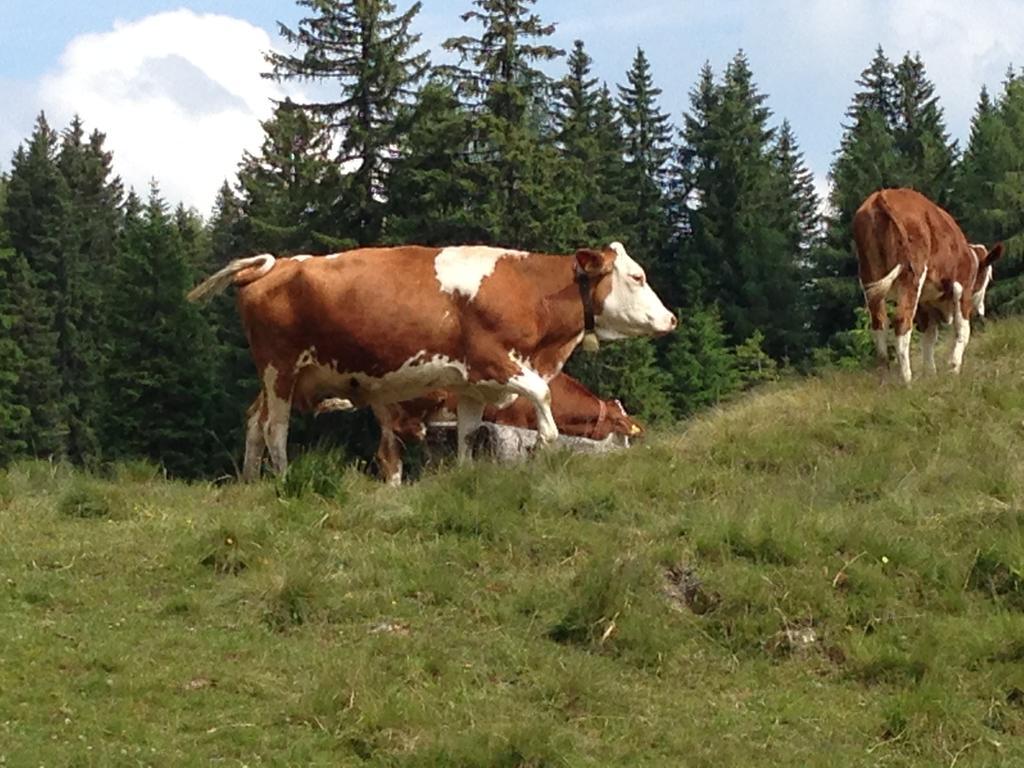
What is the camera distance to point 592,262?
13.5 m

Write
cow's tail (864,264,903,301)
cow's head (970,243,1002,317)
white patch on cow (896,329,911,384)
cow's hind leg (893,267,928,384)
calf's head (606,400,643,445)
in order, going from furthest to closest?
calf's head (606,400,643,445), cow's head (970,243,1002,317), white patch on cow (896,329,911,384), cow's hind leg (893,267,928,384), cow's tail (864,264,903,301)

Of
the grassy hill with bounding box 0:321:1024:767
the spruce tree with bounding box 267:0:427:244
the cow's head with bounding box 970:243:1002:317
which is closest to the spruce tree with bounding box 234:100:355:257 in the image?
the spruce tree with bounding box 267:0:427:244

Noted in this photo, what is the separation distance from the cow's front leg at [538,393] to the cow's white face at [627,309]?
118 cm

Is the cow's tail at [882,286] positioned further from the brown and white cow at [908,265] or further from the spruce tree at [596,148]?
the spruce tree at [596,148]

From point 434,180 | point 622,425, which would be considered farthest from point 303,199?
point 622,425

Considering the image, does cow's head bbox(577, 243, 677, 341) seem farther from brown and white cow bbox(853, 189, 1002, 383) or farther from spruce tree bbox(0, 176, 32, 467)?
spruce tree bbox(0, 176, 32, 467)

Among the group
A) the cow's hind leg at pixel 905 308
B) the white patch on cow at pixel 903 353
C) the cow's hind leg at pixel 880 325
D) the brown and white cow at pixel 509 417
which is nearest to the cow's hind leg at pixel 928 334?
the cow's hind leg at pixel 880 325

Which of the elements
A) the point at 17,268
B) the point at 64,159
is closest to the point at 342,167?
the point at 17,268

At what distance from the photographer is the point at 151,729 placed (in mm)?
6410

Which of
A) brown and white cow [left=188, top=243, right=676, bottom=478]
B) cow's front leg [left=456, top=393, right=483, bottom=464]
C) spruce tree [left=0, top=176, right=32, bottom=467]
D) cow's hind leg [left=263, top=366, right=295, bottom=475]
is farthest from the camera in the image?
spruce tree [left=0, top=176, right=32, bottom=467]

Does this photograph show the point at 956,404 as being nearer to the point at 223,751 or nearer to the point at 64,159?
the point at 223,751

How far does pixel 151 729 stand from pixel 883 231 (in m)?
10.4

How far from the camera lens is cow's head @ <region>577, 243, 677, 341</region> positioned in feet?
44.7

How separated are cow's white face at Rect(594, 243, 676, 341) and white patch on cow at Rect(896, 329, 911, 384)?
2.52 m
